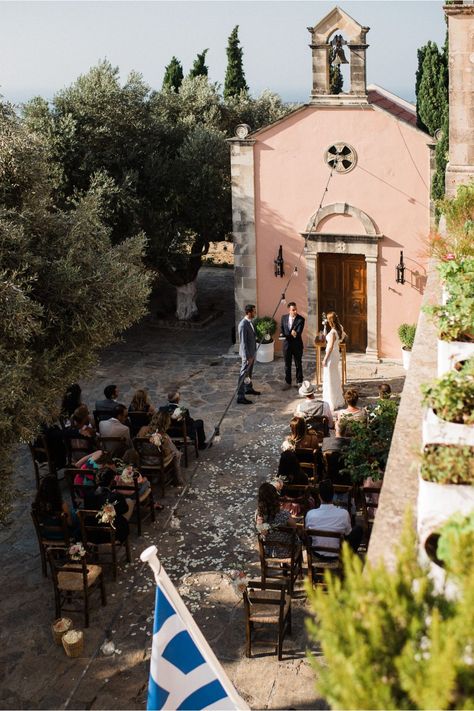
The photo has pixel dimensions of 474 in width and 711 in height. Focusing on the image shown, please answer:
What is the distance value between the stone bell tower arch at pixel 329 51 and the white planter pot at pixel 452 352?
11013 mm

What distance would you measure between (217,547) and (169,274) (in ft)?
36.0

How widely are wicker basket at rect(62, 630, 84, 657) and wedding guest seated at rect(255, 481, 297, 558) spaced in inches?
84.1

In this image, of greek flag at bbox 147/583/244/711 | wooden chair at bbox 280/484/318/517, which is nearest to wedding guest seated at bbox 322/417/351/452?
wooden chair at bbox 280/484/318/517

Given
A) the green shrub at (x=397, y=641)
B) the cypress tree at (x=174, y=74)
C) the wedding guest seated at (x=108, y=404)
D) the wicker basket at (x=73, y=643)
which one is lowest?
the wicker basket at (x=73, y=643)

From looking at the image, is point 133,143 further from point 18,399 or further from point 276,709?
point 276,709

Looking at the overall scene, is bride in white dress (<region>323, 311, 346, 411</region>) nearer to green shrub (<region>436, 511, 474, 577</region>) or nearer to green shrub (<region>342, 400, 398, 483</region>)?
green shrub (<region>342, 400, 398, 483</region>)

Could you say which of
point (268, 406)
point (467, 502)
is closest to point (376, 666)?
point (467, 502)

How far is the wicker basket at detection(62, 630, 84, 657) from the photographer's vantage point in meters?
8.49

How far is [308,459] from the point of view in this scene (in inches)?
445

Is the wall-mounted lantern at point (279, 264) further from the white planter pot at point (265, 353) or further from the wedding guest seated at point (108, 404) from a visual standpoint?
the wedding guest seated at point (108, 404)

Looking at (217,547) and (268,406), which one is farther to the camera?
(268,406)

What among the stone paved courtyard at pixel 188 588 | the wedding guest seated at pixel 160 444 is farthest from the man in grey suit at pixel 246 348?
the wedding guest seated at pixel 160 444

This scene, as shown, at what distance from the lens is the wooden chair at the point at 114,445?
1200 cm

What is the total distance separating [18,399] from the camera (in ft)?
28.9
